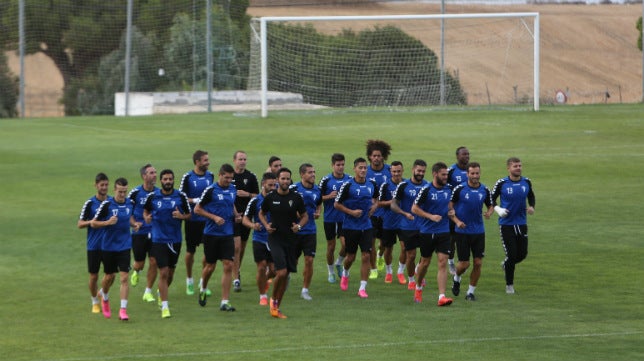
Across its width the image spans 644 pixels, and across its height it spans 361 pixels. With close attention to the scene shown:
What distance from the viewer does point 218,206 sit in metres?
18.8

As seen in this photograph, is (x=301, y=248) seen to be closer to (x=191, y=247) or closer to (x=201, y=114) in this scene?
(x=191, y=247)

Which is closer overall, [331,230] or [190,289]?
[190,289]

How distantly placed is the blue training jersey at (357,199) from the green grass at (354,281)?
1.23 m

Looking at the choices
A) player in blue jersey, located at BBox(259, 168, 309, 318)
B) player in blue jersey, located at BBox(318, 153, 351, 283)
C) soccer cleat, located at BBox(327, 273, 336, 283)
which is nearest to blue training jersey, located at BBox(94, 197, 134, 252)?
player in blue jersey, located at BBox(259, 168, 309, 318)

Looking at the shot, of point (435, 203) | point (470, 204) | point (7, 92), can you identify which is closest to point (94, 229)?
point (435, 203)

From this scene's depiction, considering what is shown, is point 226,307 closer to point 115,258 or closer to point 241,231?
point 115,258

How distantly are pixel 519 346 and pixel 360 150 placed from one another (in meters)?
23.9

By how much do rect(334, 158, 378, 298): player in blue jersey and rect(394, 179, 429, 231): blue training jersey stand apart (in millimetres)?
411

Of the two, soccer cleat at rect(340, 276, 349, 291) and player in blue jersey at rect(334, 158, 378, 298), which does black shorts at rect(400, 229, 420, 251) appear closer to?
player in blue jersey at rect(334, 158, 378, 298)

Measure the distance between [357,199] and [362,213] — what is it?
0.27 m

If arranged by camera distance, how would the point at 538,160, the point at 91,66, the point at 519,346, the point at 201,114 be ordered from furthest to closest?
the point at 91,66
the point at 201,114
the point at 538,160
the point at 519,346

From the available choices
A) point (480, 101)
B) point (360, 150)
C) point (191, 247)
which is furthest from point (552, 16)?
point (191, 247)

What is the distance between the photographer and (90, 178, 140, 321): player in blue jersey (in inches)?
711

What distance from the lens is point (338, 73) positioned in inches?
2258
